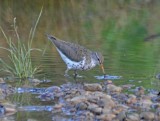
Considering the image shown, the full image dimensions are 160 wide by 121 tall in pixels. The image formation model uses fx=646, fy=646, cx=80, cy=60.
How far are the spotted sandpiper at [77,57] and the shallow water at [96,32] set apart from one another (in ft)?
0.72

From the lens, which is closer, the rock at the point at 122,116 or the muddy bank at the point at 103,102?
the rock at the point at 122,116

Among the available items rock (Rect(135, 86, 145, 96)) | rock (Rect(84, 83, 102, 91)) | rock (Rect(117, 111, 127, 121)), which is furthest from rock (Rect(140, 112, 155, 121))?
rock (Rect(84, 83, 102, 91))

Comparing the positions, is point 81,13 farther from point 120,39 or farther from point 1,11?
point 120,39

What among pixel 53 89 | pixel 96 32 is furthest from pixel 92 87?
pixel 96 32

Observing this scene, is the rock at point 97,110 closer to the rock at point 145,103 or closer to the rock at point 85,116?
the rock at point 85,116

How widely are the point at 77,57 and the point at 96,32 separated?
223 inches

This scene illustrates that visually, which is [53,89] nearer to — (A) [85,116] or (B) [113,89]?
(B) [113,89]

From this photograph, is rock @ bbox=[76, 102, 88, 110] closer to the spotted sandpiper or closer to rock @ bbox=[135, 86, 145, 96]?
rock @ bbox=[135, 86, 145, 96]

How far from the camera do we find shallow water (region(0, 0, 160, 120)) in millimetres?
12641

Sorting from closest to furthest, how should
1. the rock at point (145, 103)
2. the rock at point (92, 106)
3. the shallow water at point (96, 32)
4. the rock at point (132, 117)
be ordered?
the rock at point (132, 117)
the rock at point (92, 106)
the rock at point (145, 103)
the shallow water at point (96, 32)

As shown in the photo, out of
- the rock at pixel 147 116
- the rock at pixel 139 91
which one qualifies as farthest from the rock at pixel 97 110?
the rock at pixel 139 91

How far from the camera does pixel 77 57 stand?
1294 cm

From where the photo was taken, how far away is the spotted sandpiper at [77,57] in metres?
12.7

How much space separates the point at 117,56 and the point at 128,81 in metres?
2.55
